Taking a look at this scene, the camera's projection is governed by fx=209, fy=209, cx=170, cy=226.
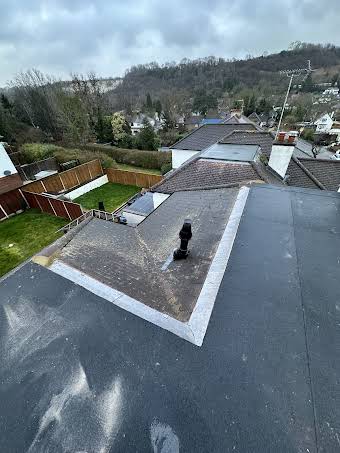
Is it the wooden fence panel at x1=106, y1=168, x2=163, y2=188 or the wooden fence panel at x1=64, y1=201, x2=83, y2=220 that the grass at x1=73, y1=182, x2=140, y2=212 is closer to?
the wooden fence panel at x1=106, y1=168, x2=163, y2=188

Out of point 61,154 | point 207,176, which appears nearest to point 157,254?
point 207,176

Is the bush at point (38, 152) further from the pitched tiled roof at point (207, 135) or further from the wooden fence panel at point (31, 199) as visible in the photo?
the pitched tiled roof at point (207, 135)

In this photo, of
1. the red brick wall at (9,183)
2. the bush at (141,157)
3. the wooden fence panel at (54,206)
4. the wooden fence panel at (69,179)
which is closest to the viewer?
the wooden fence panel at (54,206)

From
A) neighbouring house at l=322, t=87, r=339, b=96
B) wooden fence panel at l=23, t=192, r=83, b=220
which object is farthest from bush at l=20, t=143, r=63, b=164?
neighbouring house at l=322, t=87, r=339, b=96

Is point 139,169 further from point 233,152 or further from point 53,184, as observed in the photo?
point 233,152

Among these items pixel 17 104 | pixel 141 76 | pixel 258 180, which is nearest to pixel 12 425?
pixel 258 180

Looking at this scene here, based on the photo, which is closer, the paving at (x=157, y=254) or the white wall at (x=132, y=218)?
the paving at (x=157, y=254)

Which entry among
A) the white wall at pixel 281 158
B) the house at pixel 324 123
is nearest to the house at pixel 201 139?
the white wall at pixel 281 158
